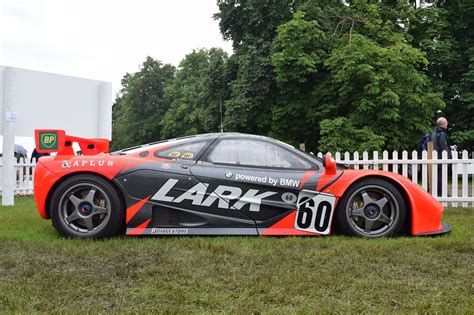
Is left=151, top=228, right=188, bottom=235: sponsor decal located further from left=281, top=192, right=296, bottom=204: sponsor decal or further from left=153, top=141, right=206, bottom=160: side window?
left=281, top=192, right=296, bottom=204: sponsor decal

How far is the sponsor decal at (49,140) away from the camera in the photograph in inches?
224

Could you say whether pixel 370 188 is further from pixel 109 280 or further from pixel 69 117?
pixel 69 117

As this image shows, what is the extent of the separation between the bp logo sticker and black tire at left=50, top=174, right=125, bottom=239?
31.5 inches

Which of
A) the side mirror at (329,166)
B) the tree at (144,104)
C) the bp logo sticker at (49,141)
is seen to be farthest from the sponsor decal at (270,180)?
the tree at (144,104)

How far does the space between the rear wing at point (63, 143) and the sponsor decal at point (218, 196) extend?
1.17 metres

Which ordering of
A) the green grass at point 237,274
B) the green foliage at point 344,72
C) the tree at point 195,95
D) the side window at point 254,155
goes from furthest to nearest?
the tree at point 195,95
the green foliage at point 344,72
the side window at point 254,155
the green grass at point 237,274

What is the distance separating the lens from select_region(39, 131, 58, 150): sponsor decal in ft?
18.7

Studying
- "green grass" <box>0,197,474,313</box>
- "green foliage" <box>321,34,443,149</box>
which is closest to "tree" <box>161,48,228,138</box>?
"green foliage" <box>321,34,443,149</box>

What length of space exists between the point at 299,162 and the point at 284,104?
1752 cm

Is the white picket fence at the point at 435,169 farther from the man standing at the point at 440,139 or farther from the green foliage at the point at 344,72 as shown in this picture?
the green foliage at the point at 344,72

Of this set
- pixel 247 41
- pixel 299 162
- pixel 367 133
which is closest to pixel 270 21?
pixel 247 41

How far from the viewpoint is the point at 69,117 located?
10148 mm

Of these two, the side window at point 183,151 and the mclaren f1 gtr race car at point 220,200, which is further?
the side window at point 183,151

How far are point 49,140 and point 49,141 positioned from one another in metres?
0.01
